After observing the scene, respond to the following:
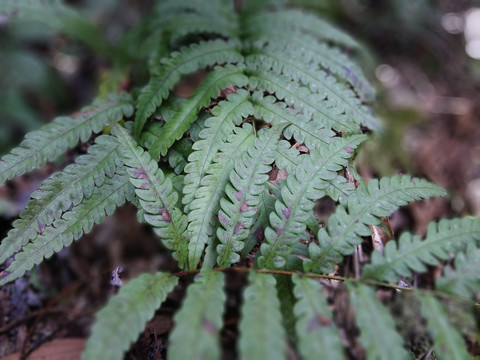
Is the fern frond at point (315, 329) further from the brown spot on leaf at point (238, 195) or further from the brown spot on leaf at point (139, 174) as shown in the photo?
the brown spot on leaf at point (139, 174)

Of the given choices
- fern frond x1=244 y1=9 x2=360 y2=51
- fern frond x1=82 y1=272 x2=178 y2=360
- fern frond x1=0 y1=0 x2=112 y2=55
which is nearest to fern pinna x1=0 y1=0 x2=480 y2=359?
fern frond x1=82 y1=272 x2=178 y2=360

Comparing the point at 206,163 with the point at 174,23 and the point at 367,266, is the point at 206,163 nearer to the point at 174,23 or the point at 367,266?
the point at 367,266

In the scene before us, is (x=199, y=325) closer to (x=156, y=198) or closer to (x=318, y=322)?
(x=318, y=322)

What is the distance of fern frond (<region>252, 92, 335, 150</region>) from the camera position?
5.47ft

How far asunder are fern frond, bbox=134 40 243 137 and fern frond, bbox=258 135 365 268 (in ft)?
2.45

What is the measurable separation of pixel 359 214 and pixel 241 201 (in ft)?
1.51

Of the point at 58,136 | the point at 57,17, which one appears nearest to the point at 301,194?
the point at 58,136

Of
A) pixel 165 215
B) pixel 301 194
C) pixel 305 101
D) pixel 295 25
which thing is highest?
pixel 295 25

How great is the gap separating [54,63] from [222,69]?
378 cm

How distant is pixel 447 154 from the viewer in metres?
3.59

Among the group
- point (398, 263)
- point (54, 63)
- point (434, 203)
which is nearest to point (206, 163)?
point (398, 263)

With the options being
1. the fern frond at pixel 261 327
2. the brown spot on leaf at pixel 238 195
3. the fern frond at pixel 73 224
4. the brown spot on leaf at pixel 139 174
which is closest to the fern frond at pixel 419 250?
the fern frond at pixel 261 327

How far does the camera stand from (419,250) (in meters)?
1.33

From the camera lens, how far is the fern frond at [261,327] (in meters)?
1.02
